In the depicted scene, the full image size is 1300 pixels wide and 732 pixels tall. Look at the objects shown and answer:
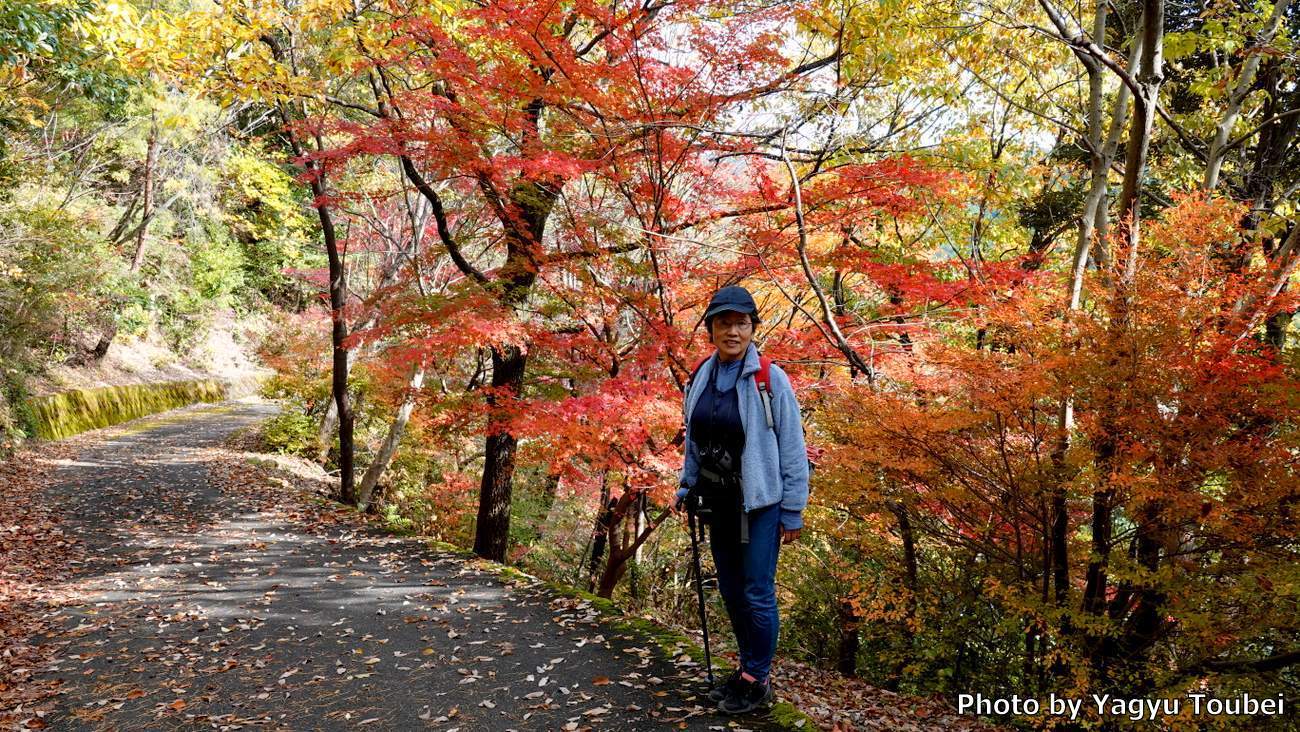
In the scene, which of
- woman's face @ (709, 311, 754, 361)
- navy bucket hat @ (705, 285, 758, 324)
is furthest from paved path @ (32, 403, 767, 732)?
navy bucket hat @ (705, 285, 758, 324)

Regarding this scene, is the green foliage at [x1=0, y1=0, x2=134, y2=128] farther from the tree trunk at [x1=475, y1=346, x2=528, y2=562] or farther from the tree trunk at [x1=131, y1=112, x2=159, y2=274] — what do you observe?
the tree trunk at [x1=131, y1=112, x2=159, y2=274]

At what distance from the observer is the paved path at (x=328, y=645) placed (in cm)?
357

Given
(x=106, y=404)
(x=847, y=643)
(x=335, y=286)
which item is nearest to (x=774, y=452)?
(x=847, y=643)

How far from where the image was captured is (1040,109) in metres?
7.50

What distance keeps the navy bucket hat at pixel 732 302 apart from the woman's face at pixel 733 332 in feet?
0.08

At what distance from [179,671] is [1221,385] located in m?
5.85

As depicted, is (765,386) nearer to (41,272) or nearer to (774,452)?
(774,452)

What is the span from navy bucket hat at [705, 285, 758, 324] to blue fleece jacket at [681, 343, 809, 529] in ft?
0.72

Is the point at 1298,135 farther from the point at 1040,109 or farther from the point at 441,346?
the point at 441,346

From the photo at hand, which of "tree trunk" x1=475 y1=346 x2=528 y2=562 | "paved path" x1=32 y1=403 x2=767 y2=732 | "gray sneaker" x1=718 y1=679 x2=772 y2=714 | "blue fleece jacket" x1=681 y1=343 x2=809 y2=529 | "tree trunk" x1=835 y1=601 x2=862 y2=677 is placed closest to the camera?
"blue fleece jacket" x1=681 y1=343 x2=809 y2=529

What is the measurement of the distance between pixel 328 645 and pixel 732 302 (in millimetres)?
3763

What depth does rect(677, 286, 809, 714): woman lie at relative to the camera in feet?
9.55

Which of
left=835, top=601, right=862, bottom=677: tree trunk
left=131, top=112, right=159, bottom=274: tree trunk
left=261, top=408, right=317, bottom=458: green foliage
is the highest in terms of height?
left=131, top=112, right=159, bottom=274: tree trunk

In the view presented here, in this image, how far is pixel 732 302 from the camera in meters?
2.97
